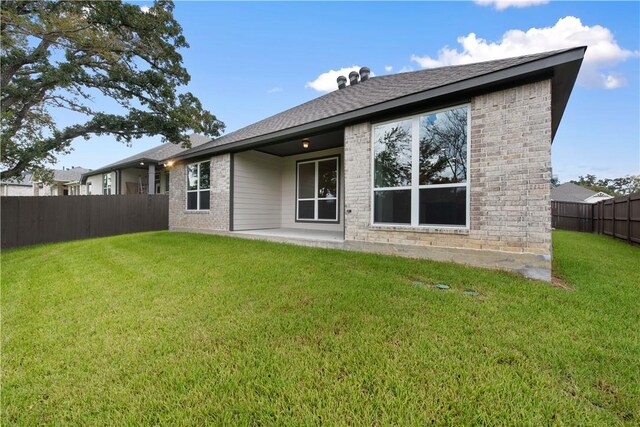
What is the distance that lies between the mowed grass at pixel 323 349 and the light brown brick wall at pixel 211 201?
4645 millimetres

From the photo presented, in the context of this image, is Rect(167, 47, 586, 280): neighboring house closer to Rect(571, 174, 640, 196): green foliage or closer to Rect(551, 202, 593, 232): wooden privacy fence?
Rect(551, 202, 593, 232): wooden privacy fence

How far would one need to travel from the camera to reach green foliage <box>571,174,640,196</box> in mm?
45281

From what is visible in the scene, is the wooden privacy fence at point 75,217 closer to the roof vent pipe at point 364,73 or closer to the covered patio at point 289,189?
the covered patio at point 289,189

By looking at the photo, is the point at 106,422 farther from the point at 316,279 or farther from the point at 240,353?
the point at 316,279

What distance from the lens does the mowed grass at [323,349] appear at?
1.68 m

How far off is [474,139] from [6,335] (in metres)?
6.61

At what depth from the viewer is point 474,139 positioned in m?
4.67

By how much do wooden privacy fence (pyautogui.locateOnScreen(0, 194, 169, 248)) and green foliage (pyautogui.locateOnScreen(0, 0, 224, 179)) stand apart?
1326mm

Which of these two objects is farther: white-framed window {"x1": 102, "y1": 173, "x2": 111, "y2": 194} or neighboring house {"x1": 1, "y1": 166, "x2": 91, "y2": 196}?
neighboring house {"x1": 1, "y1": 166, "x2": 91, "y2": 196}

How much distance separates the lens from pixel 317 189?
9375 mm

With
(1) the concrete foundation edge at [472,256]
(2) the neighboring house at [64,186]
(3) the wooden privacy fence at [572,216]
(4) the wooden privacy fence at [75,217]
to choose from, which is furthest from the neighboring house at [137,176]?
(3) the wooden privacy fence at [572,216]

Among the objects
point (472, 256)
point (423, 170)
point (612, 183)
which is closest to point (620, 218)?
point (472, 256)

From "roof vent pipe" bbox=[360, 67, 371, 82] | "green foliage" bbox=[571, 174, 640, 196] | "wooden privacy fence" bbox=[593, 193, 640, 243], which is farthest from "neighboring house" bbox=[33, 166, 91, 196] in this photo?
"green foliage" bbox=[571, 174, 640, 196]

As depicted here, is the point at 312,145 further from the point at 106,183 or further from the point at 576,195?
the point at 576,195
